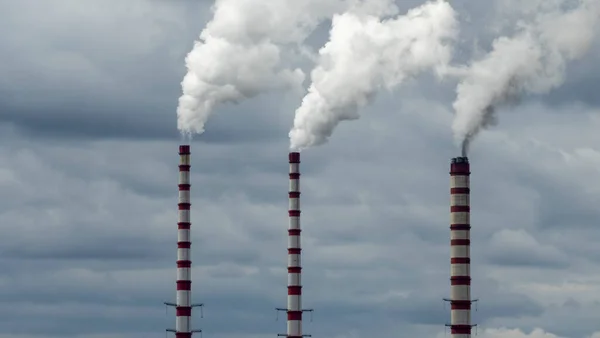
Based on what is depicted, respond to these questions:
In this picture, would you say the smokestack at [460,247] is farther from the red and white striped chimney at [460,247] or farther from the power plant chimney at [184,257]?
the power plant chimney at [184,257]

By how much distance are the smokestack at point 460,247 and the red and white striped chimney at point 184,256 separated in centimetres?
1722

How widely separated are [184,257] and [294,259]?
6.03 m

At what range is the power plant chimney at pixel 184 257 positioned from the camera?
380ft

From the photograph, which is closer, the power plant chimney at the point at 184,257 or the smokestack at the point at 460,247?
the smokestack at the point at 460,247

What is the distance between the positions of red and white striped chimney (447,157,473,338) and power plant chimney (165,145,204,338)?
17223 millimetres

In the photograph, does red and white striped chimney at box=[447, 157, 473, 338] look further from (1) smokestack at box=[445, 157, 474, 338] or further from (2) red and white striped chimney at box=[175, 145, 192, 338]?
(2) red and white striped chimney at box=[175, 145, 192, 338]

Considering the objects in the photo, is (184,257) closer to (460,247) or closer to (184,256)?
(184,256)

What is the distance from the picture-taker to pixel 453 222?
10375 centimetres

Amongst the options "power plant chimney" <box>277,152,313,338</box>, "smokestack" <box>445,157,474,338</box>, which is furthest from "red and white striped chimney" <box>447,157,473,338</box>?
"power plant chimney" <box>277,152,313,338</box>

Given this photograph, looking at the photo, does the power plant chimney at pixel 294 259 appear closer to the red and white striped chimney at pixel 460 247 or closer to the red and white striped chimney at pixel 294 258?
the red and white striped chimney at pixel 294 258

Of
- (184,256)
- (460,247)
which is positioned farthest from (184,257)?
(460,247)

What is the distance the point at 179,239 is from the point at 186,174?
3.33 meters

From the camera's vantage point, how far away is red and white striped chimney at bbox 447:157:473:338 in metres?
104

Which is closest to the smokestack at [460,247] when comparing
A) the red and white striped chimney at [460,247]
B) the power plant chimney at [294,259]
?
the red and white striped chimney at [460,247]
